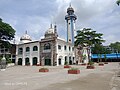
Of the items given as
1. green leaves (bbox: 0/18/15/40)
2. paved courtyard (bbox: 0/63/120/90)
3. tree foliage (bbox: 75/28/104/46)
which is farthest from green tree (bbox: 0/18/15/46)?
paved courtyard (bbox: 0/63/120/90)

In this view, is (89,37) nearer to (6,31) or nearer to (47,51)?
(47,51)

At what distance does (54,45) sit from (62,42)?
4220 millimetres

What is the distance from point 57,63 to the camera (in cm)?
5034

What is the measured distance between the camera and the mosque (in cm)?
5049

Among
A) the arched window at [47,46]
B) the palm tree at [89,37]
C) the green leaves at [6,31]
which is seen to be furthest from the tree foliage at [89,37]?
the green leaves at [6,31]

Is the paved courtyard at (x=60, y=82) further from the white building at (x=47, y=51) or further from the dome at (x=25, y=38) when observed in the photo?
the dome at (x=25, y=38)

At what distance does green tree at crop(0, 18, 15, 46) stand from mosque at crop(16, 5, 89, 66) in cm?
684

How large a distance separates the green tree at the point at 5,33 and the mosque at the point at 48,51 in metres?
6.84

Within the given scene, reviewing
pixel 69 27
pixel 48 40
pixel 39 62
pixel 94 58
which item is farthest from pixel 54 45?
pixel 94 58

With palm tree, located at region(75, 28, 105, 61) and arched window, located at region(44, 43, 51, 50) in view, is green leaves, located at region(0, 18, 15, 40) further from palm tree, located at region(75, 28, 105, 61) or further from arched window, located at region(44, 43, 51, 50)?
palm tree, located at region(75, 28, 105, 61)

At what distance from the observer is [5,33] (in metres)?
49.6

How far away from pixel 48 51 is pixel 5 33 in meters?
13.8

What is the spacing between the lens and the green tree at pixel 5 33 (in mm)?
48341

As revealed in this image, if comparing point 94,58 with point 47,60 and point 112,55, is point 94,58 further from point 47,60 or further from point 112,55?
point 47,60
